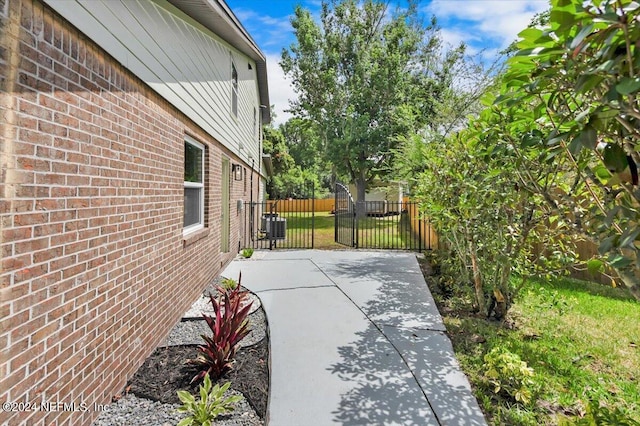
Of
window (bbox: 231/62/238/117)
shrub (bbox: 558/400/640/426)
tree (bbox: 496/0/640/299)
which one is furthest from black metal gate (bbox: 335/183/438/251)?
tree (bbox: 496/0/640/299)

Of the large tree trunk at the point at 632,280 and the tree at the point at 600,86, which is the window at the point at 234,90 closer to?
the tree at the point at 600,86

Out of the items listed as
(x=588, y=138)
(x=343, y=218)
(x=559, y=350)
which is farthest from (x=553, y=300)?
(x=343, y=218)

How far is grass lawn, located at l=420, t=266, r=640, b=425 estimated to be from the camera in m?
2.63

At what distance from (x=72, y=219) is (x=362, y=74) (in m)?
19.7

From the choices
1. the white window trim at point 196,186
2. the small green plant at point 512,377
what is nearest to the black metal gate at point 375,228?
the white window trim at point 196,186

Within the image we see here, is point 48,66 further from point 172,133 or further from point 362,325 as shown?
point 362,325

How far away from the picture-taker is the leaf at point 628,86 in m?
1.00

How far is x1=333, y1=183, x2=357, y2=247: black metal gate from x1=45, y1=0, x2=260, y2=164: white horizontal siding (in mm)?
4109

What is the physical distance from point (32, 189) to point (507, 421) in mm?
3504

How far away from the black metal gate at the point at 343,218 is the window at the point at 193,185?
526cm

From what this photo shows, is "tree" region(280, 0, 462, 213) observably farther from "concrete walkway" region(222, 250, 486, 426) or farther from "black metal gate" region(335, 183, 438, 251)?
"concrete walkway" region(222, 250, 486, 426)

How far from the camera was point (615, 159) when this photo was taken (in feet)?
4.37

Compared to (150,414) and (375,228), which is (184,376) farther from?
(375,228)

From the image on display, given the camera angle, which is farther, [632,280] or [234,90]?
[234,90]
